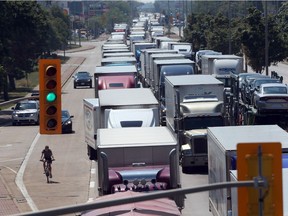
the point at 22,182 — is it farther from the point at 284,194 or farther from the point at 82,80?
the point at 82,80

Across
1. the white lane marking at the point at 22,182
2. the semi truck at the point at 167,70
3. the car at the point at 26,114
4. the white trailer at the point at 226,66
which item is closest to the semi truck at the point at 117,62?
the white trailer at the point at 226,66

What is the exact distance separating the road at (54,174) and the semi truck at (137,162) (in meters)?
3.31

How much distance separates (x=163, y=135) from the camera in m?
21.6

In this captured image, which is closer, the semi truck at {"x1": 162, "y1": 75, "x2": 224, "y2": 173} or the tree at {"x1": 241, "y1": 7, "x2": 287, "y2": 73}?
the semi truck at {"x1": 162, "y1": 75, "x2": 224, "y2": 173}

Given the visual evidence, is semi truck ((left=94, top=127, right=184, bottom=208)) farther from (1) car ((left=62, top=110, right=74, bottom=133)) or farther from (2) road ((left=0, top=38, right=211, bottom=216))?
(1) car ((left=62, top=110, right=74, bottom=133))

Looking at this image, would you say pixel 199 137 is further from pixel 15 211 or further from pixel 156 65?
pixel 156 65

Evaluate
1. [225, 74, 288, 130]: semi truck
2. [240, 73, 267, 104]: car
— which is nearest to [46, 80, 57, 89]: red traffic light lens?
[225, 74, 288, 130]: semi truck

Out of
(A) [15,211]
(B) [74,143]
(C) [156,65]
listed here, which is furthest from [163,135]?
(C) [156,65]

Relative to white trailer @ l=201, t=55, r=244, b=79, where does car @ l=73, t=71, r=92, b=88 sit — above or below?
below

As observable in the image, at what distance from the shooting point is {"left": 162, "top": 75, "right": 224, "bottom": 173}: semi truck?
3033 cm

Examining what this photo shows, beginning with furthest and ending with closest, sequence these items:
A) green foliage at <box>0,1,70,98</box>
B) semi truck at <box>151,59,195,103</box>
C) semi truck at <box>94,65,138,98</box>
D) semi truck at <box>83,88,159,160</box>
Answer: green foliage at <box>0,1,70,98</box>, semi truck at <box>151,59,195,103</box>, semi truck at <box>94,65,138,98</box>, semi truck at <box>83,88,159,160</box>

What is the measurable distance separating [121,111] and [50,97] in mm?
12188

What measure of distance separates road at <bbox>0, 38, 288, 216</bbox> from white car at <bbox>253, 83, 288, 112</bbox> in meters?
7.02

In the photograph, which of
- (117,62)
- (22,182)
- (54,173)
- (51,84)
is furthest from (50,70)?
(117,62)
